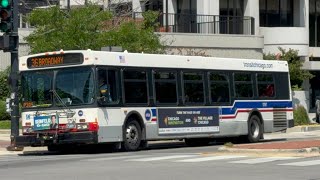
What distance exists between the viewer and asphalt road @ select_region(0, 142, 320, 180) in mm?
16328

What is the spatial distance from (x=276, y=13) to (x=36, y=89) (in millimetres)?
29149

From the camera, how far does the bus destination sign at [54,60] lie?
79.0 feet

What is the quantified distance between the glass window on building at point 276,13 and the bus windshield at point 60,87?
27743 millimetres

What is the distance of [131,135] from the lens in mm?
25094

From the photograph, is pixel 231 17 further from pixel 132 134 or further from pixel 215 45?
pixel 132 134

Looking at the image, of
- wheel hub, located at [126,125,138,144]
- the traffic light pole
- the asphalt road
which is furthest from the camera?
the traffic light pole

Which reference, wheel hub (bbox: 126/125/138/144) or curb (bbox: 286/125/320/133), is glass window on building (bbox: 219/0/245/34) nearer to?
curb (bbox: 286/125/320/133)

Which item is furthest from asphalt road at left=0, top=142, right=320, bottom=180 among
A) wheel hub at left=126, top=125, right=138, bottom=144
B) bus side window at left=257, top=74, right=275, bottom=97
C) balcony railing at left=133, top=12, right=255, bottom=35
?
balcony railing at left=133, top=12, right=255, bottom=35

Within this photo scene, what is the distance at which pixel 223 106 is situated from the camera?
28.5 meters

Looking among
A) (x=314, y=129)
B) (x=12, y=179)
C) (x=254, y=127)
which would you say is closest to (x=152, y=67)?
(x=254, y=127)

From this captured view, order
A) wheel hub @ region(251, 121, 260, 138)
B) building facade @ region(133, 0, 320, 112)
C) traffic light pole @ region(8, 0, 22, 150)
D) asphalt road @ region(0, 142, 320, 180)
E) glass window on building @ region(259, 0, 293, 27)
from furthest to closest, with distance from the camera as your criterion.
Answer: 1. glass window on building @ region(259, 0, 293, 27)
2. building facade @ region(133, 0, 320, 112)
3. wheel hub @ region(251, 121, 260, 138)
4. traffic light pole @ region(8, 0, 22, 150)
5. asphalt road @ region(0, 142, 320, 180)

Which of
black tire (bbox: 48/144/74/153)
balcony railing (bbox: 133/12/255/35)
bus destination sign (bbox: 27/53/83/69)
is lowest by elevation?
black tire (bbox: 48/144/74/153)

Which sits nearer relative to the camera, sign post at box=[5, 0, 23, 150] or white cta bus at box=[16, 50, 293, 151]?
white cta bus at box=[16, 50, 293, 151]

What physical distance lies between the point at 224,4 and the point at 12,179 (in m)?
34.6
